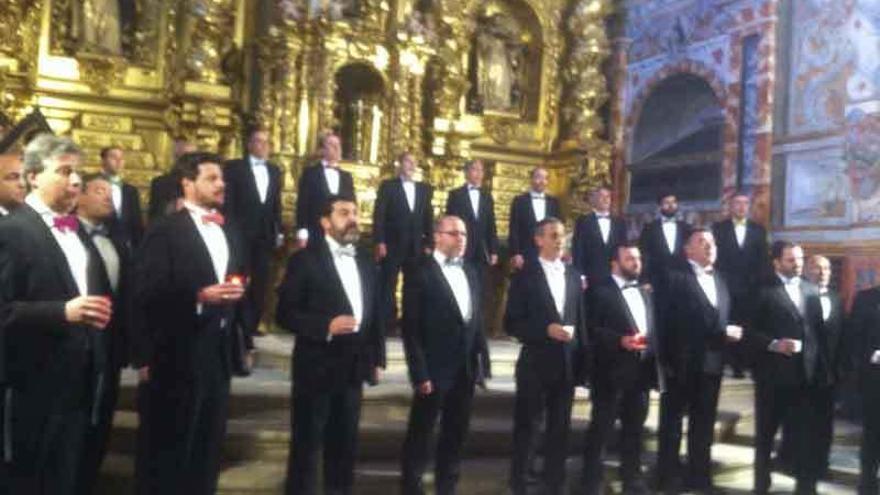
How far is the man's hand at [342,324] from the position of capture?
4645 mm

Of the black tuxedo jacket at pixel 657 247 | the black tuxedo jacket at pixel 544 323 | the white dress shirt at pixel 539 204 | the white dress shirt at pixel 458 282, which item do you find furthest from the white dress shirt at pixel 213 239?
the black tuxedo jacket at pixel 657 247

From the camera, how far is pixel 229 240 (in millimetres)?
4422

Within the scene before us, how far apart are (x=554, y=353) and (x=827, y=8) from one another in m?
6.56

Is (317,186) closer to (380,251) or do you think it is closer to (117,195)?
(380,251)

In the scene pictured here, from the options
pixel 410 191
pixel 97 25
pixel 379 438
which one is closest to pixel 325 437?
pixel 379 438

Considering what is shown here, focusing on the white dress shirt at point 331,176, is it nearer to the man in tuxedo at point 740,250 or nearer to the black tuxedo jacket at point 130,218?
the black tuxedo jacket at point 130,218

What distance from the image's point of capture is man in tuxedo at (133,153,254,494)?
4.18m

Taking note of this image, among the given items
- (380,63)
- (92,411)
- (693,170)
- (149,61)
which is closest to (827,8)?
(693,170)

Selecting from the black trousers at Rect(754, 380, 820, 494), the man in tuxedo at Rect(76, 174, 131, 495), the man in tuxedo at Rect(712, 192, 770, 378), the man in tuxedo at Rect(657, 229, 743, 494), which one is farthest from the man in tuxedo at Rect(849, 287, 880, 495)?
the man in tuxedo at Rect(76, 174, 131, 495)

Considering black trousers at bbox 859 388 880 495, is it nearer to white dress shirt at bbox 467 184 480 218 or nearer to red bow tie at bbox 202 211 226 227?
white dress shirt at bbox 467 184 480 218

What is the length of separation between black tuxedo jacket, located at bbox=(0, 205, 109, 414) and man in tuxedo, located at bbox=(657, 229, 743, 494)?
3704mm

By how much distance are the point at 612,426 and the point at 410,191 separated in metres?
3.15

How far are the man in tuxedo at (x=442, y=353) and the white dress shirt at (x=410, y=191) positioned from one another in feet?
8.96

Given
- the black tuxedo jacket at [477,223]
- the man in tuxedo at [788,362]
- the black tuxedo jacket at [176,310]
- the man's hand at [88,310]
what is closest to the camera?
the man's hand at [88,310]
